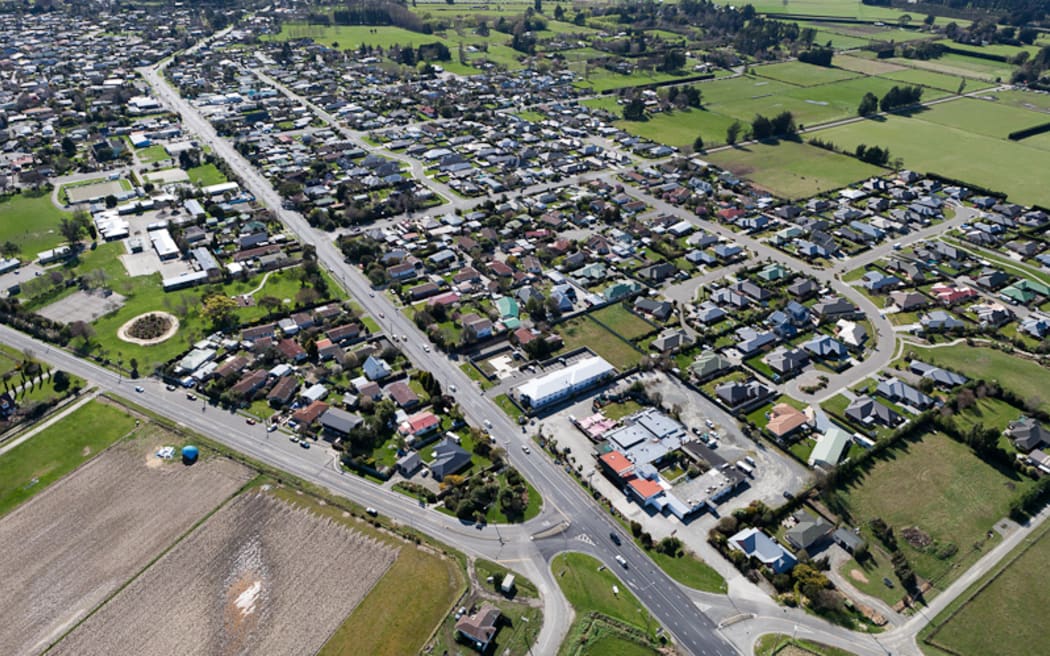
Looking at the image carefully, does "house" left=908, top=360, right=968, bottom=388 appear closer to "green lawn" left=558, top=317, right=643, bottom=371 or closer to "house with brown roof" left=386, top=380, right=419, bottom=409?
"green lawn" left=558, top=317, right=643, bottom=371

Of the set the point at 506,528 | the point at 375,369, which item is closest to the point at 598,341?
the point at 375,369

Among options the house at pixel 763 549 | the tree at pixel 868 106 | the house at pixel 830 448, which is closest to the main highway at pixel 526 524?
the house at pixel 763 549

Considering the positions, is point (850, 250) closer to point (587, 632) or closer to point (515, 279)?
point (515, 279)

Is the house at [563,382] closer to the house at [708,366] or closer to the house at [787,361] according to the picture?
the house at [708,366]

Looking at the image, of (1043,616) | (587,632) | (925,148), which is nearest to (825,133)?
(925,148)

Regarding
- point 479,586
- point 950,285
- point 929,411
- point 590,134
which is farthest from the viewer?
point 590,134

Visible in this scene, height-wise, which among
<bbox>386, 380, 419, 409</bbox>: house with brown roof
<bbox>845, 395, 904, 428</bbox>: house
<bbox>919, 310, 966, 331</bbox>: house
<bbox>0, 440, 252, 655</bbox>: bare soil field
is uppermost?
<bbox>919, 310, 966, 331</bbox>: house

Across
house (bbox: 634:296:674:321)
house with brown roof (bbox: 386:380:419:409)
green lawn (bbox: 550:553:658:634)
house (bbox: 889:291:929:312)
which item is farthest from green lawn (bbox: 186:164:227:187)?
house (bbox: 889:291:929:312)
